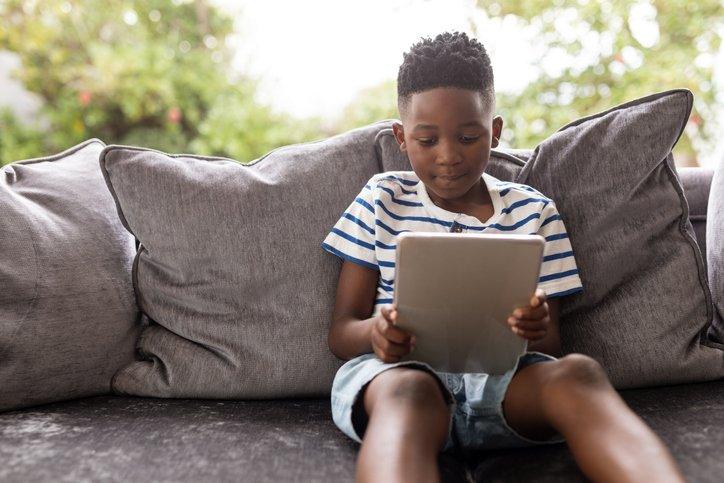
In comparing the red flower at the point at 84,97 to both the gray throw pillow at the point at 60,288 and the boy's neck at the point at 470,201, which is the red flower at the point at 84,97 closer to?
the gray throw pillow at the point at 60,288

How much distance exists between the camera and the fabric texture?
1.48 meters

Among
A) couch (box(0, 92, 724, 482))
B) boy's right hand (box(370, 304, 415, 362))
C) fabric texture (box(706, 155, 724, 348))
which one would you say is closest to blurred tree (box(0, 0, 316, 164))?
couch (box(0, 92, 724, 482))

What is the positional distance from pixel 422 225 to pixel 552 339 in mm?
323

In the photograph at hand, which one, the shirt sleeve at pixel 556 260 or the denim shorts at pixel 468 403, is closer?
the denim shorts at pixel 468 403

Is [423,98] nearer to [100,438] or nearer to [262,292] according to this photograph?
[262,292]

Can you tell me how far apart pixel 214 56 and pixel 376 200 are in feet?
7.84

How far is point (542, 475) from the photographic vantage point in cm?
105

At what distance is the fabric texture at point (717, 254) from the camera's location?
4.84 ft

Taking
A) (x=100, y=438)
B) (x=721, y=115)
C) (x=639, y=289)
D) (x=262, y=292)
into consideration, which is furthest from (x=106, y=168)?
(x=721, y=115)

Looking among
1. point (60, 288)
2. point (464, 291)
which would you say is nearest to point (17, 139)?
point (60, 288)

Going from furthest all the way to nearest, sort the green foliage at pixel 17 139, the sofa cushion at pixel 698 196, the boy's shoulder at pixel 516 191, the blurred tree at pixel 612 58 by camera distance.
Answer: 1. the green foliage at pixel 17 139
2. the blurred tree at pixel 612 58
3. the sofa cushion at pixel 698 196
4. the boy's shoulder at pixel 516 191

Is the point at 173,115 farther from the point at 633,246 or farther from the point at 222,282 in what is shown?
the point at 633,246

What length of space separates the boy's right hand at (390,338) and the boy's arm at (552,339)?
0.96 feet

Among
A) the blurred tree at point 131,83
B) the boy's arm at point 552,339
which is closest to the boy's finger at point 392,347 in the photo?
the boy's arm at point 552,339
